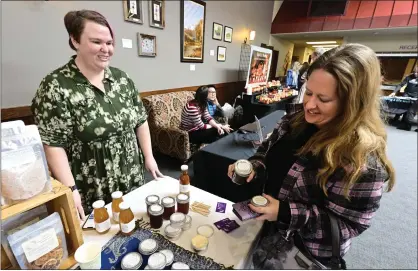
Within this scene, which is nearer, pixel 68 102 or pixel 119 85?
pixel 68 102

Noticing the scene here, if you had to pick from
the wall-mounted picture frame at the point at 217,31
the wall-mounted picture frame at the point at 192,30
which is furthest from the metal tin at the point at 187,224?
the wall-mounted picture frame at the point at 217,31

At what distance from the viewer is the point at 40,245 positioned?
1.82 feet

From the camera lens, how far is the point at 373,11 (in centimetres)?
567

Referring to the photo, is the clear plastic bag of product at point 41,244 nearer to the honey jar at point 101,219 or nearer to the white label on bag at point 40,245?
the white label on bag at point 40,245

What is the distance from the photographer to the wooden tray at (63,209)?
1.66 ft

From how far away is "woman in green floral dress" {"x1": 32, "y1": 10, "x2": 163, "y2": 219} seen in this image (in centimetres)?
91

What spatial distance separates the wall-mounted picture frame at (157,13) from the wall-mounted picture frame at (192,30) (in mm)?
410

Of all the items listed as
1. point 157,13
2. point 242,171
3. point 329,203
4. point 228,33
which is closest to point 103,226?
point 242,171

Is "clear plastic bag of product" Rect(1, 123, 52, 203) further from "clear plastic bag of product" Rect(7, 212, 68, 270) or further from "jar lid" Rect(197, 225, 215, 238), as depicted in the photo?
"jar lid" Rect(197, 225, 215, 238)

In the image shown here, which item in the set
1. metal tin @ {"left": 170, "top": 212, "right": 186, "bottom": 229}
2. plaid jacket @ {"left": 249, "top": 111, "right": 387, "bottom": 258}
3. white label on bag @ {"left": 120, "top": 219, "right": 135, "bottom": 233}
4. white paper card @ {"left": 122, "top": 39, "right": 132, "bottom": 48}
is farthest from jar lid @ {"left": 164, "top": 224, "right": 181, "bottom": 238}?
white paper card @ {"left": 122, "top": 39, "right": 132, "bottom": 48}

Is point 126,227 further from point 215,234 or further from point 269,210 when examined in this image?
point 269,210

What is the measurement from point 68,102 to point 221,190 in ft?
4.45

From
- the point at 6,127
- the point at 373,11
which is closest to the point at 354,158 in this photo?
the point at 6,127

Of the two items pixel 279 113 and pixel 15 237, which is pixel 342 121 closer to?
pixel 15 237
